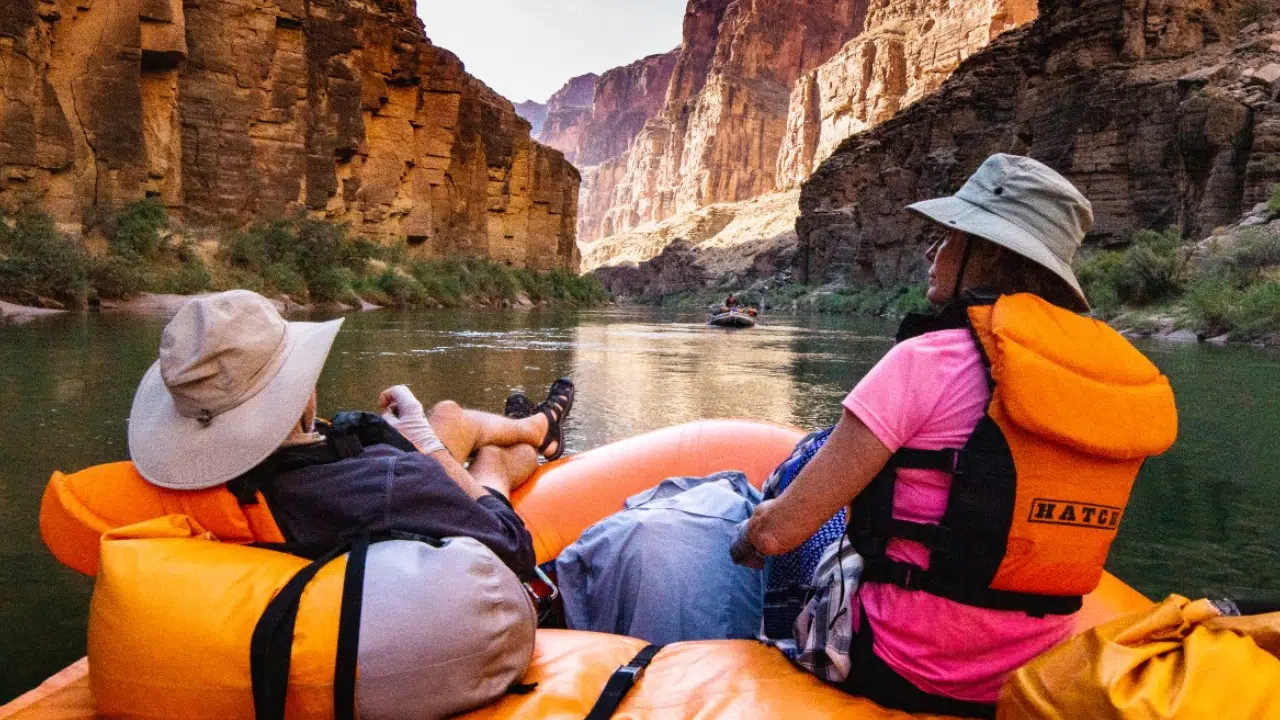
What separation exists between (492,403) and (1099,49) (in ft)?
85.2


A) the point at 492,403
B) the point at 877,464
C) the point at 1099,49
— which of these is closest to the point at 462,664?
the point at 877,464

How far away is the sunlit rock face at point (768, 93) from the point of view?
7288 centimetres

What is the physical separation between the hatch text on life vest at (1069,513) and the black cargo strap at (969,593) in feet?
0.43

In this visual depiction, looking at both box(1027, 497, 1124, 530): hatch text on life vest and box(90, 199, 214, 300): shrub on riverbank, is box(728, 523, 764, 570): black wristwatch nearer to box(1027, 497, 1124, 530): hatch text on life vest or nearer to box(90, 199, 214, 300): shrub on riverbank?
box(1027, 497, 1124, 530): hatch text on life vest

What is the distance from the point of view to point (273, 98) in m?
18.6

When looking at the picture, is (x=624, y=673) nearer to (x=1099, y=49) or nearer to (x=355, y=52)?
(x=355, y=52)

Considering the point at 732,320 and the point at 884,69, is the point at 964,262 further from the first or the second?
the point at 884,69

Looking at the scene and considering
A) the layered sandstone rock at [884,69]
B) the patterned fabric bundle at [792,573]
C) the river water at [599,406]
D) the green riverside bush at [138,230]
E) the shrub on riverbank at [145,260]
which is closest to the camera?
the patterned fabric bundle at [792,573]

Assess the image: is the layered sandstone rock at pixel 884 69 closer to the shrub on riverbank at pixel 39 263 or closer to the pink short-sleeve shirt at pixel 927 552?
the shrub on riverbank at pixel 39 263

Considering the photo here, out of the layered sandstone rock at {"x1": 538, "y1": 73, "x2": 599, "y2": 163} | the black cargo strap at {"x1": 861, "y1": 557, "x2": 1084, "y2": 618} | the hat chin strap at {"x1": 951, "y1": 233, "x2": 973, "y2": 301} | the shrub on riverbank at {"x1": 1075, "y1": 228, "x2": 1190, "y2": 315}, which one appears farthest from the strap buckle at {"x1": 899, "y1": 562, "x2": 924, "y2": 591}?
the layered sandstone rock at {"x1": 538, "y1": 73, "x2": 599, "y2": 163}

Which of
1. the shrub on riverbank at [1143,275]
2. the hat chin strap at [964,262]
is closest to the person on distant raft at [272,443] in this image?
the hat chin strap at [964,262]

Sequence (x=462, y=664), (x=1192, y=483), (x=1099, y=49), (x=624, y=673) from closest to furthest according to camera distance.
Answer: (x=462, y=664) < (x=624, y=673) < (x=1192, y=483) < (x=1099, y=49)

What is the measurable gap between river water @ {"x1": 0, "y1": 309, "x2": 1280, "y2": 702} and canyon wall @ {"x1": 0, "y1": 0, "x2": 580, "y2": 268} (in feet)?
15.0

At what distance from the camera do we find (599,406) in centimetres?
580
